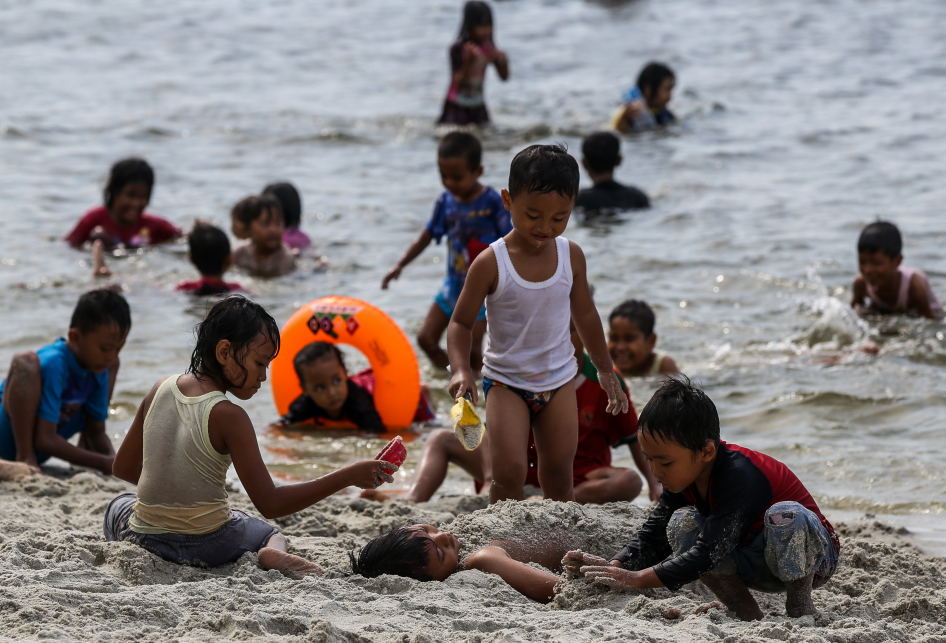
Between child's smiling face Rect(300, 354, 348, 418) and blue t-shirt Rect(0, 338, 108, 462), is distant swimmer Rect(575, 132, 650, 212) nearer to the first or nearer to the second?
child's smiling face Rect(300, 354, 348, 418)

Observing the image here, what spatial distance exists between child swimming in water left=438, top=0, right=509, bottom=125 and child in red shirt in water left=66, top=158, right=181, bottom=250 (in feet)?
13.7

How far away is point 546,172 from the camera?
4.00 metres

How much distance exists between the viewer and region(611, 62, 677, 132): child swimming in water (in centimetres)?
1398

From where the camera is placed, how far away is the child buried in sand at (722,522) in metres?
3.37

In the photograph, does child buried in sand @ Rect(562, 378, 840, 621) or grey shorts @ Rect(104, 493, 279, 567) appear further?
grey shorts @ Rect(104, 493, 279, 567)

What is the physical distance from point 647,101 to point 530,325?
421 inches

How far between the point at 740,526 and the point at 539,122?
39.0 feet

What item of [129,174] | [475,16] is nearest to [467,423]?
[129,174]

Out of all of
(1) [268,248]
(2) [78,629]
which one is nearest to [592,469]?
(2) [78,629]

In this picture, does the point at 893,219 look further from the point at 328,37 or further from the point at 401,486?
the point at 328,37

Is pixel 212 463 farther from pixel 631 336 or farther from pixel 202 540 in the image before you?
pixel 631 336

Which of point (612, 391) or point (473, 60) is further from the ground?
point (473, 60)

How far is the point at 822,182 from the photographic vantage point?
11.9 m

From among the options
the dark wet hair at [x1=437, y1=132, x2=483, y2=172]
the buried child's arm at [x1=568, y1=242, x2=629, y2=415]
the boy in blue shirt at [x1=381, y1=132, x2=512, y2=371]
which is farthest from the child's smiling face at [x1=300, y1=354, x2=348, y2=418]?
the buried child's arm at [x1=568, y1=242, x2=629, y2=415]
